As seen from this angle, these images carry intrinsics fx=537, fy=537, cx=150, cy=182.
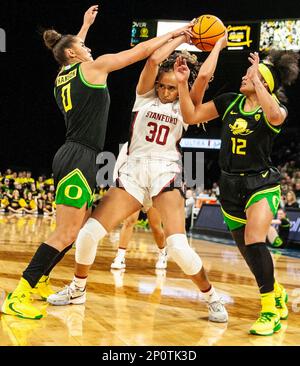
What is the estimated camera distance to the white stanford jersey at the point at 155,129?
154 inches

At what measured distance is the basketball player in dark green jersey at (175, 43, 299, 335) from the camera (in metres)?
3.68

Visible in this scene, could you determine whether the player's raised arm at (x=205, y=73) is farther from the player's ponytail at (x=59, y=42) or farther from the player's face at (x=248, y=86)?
the player's ponytail at (x=59, y=42)

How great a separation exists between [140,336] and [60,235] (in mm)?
959

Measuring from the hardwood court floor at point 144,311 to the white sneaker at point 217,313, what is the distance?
0.19 feet

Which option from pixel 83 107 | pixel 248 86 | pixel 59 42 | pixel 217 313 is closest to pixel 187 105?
pixel 248 86

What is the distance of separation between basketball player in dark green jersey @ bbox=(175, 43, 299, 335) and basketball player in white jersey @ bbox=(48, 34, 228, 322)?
16cm

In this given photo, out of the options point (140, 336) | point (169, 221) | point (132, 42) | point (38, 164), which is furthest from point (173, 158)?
point (38, 164)

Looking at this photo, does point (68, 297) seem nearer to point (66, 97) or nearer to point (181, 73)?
point (66, 97)

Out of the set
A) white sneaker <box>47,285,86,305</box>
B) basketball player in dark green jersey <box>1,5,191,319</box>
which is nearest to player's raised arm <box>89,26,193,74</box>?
basketball player in dark green jersey <box>1,5,191,319</box>

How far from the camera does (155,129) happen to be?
12.8 ft

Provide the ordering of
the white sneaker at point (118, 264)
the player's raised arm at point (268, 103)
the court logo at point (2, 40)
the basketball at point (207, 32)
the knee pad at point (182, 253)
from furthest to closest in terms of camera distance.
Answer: the court logo at point (2, 40)
the white sneaker at point (118, 264)
the basketball at point (207, 32)
the knee pad at point (182, 253)
the player's raised arm at point (268, 103)

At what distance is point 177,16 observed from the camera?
68.5 feet

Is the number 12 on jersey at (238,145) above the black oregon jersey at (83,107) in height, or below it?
below

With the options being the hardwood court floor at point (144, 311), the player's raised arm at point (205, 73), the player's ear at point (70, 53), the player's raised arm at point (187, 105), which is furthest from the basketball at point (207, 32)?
the hardwood court floor at point (144, 311)
